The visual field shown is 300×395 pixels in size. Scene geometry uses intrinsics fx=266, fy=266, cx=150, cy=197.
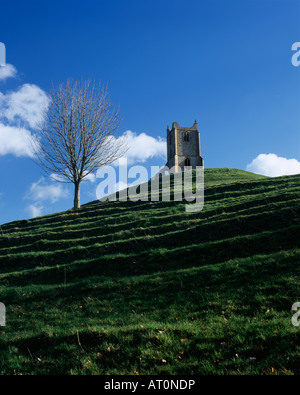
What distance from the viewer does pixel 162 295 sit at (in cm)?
1038

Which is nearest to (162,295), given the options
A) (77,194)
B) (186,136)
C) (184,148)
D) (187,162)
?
(77,194)

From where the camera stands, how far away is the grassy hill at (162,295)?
6.05 m

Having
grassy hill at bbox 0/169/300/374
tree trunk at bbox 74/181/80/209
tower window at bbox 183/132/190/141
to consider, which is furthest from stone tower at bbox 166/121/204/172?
grassy hill at bbox 0/169/300/374

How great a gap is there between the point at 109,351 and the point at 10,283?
35.5ft

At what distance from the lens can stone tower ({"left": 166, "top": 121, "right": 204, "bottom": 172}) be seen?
79.9 metres

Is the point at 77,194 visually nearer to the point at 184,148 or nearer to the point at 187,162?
the point at 187,162

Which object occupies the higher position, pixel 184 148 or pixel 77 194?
pixel 184 148

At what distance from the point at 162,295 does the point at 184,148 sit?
243ft

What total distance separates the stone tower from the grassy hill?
5852cm

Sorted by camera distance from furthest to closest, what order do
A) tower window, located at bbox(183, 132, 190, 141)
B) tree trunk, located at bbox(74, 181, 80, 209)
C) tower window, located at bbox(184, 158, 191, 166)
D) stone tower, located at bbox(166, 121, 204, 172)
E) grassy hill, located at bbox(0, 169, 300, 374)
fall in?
tower window, located at bbox(183, 132, 190, 141) → tower window, located at bbox(184, 158, 191, 166) → stone tower, located at bbox(166, 121, 204, 172) → tree trunk, located at bbox(74, 181, 80, 209) → grassy hill, located at bbox(0, 169, 300, 374)

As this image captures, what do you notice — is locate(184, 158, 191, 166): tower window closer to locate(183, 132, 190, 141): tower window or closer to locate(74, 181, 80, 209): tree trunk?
locate(183, 132, 190, 141): tower window

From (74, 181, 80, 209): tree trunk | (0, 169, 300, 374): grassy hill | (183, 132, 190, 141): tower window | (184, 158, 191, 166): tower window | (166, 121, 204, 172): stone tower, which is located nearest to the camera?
(0, 169, 300, 374): grassy hill

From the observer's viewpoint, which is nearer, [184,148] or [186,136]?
[184,148]

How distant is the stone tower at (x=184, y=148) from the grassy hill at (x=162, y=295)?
58518mm
